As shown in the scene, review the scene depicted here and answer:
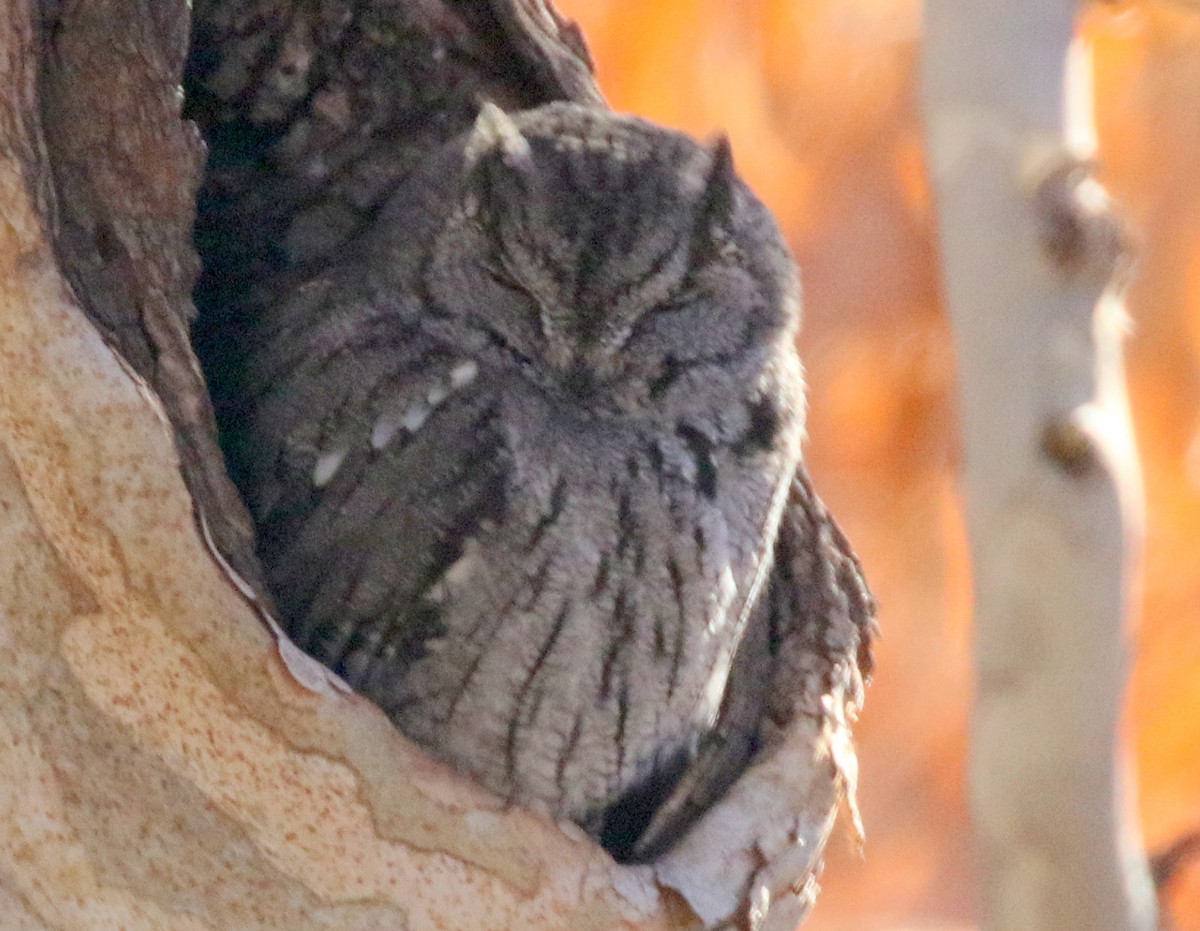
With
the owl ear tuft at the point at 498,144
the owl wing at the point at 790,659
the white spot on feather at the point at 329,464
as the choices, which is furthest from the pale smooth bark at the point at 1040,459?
the white spot on feather at the point at 329,464

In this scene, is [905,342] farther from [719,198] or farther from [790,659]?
[719,198]

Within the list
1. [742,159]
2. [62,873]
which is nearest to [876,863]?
[742,159]

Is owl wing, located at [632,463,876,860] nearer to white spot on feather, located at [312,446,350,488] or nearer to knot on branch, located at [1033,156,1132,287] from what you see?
white spot on feather, located at [312,446,350,488]

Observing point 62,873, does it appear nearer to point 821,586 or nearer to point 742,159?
point 821,586

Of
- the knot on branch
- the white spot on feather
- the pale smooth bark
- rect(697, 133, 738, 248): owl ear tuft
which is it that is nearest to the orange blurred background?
the pale smooth bark

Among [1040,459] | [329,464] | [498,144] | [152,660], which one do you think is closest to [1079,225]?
[1040,459]
